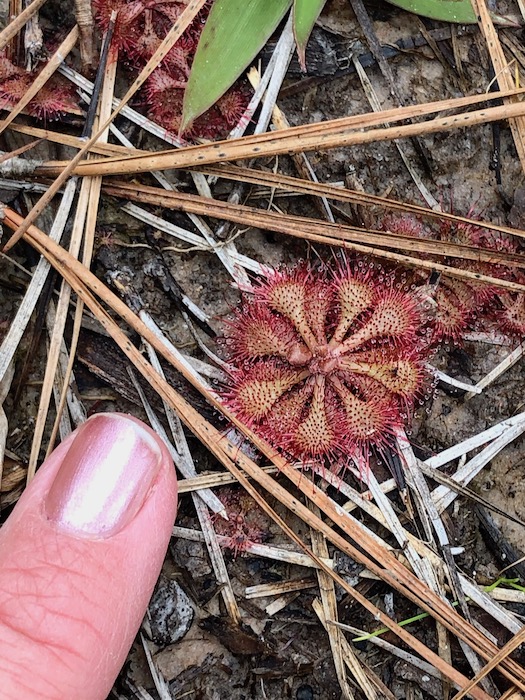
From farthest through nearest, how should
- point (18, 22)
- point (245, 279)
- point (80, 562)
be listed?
point (245, 279) < point (18, 22) < point (80, 562)

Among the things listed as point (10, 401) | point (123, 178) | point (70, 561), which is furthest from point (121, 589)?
point (123, 178)

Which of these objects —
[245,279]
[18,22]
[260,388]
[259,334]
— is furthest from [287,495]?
[18,22]

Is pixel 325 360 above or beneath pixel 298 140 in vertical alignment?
beneath

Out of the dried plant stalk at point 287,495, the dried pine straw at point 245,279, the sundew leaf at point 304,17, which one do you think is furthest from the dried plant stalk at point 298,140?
the dried plant stalk at point 287,495

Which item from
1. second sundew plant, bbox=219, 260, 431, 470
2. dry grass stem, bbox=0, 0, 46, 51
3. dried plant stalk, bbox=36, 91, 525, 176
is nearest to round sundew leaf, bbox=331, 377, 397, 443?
second sundew plant, bbox=219, 260, 431, 470

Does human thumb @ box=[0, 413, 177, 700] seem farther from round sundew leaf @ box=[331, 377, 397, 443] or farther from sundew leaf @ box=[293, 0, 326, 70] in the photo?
sundew leaf @ box=[293, 0, 326, 70]

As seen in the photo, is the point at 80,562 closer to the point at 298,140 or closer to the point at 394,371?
the point at 394,371

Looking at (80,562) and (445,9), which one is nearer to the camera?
(80,562)

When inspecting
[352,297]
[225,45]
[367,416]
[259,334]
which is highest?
[225,45]

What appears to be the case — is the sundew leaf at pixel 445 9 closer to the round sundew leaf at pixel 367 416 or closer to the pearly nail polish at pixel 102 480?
the round sundew leaf at pixel 367 416
